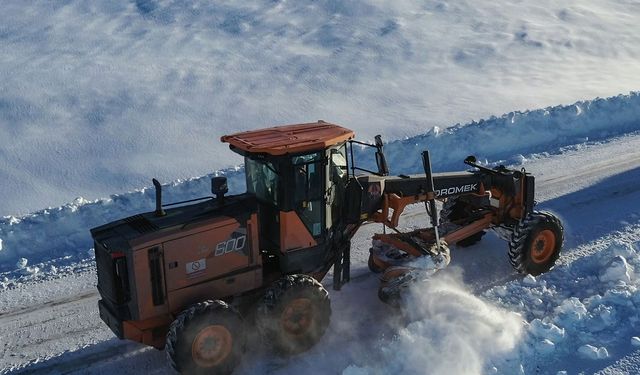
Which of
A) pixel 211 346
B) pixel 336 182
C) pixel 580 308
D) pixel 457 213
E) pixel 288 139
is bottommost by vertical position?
pixel 580 308

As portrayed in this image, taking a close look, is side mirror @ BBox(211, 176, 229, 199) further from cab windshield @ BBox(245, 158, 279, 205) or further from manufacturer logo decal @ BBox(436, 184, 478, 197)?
manufacturer logo decal @ BBox(436, 184, 478, 197)

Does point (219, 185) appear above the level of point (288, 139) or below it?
below

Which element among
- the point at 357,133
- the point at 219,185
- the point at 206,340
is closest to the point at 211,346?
the point at 206,340

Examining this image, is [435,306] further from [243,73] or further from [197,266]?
[243,73]

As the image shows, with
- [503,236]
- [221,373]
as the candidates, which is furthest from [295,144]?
[503,236]

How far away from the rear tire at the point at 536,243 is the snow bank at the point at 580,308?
185mm

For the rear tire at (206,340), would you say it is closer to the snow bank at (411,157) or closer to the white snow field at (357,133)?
the white snow field at (357,133)

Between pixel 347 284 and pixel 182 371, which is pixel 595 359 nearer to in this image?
pixel 347 284

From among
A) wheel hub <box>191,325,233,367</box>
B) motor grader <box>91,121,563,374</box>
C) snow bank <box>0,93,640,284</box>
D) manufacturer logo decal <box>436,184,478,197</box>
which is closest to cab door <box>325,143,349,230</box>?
motor grader <box>91,121,563,374</box>

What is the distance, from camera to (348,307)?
959 centimetres

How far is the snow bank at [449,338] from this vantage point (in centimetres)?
800

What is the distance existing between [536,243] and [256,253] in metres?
4.16

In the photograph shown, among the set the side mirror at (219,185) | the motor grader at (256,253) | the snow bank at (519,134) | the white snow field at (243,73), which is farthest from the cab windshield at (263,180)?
the snow bank at (519,134)

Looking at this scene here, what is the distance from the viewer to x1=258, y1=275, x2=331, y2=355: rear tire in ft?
27.0
